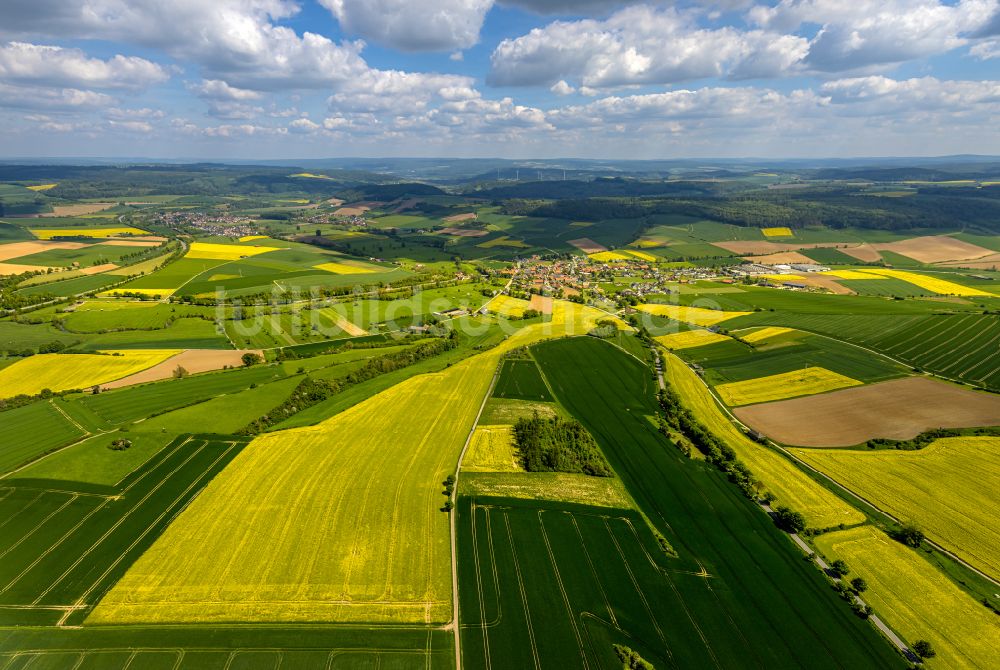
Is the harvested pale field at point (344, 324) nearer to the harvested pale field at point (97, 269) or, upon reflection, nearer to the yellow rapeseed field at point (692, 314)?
the yellow rapeseed field at point (692, 314)

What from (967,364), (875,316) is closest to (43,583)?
(967,364)

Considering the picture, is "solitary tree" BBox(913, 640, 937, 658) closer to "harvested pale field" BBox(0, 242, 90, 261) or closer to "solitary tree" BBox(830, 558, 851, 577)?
"solitary tree" BBox(830, 558, 851, 577)

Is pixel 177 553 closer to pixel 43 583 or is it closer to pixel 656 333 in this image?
pixel 43 583

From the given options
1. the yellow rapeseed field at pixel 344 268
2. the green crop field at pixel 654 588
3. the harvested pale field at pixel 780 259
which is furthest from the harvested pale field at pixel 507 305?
the harvested pale field at pixel 780 259

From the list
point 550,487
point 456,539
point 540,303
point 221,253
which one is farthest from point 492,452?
point 221,253

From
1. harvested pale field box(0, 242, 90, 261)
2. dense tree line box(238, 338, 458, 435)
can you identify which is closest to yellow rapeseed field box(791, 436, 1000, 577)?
dense tree line box(238, 338, 458, 435)

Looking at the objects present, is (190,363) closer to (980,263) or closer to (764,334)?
(764,334)

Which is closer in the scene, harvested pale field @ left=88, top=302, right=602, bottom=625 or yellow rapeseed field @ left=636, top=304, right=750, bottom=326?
harvested pale field @ left=88, top=302, right=602, bottom=625
